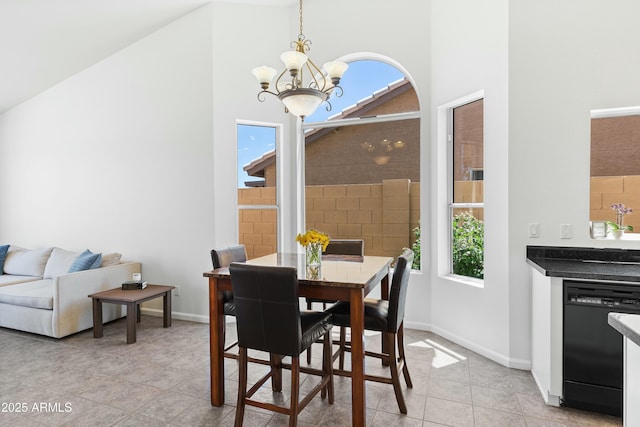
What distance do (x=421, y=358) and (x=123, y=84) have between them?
4695mm

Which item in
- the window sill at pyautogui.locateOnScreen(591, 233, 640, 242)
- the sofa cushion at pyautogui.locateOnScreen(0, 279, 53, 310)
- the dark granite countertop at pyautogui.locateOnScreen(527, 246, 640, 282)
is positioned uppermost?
the window sill at pyautogui.locateOnScreen(591, 233, 640, 242)

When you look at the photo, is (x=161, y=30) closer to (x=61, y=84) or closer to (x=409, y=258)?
(x=61, y=84)

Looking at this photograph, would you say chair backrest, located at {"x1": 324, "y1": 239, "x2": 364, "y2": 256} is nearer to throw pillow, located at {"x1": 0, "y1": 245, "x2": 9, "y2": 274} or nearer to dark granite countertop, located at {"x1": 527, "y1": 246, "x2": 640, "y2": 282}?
dark granite countertop, located at {"x1": 527, "y1": 246, "x2": 640, "y2": 282}

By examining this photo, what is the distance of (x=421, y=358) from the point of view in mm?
3271

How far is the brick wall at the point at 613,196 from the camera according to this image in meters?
2.96

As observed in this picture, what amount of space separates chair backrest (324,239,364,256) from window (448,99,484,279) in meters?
1.07

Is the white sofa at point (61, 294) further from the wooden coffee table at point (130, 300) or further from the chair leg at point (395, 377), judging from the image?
the chair leg at point (395, 377)

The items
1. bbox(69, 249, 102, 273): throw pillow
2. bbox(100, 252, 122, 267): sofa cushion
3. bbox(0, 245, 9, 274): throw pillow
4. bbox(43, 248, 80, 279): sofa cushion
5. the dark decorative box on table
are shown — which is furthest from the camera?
bbox(0, 245, 9, 274): throw pillow

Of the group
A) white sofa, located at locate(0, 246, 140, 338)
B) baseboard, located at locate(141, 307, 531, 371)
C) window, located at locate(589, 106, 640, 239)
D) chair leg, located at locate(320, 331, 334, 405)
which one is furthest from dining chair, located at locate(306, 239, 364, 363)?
white sofa, located at locate(0, 246, 140, 338)

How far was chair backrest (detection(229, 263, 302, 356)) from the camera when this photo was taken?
1999 mm

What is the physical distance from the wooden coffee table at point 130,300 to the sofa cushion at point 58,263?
0.93 metres

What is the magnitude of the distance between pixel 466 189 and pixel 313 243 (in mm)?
1940

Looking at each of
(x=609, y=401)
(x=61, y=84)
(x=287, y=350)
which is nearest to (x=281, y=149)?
(x=287, y=350)

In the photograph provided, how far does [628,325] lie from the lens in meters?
1.19
